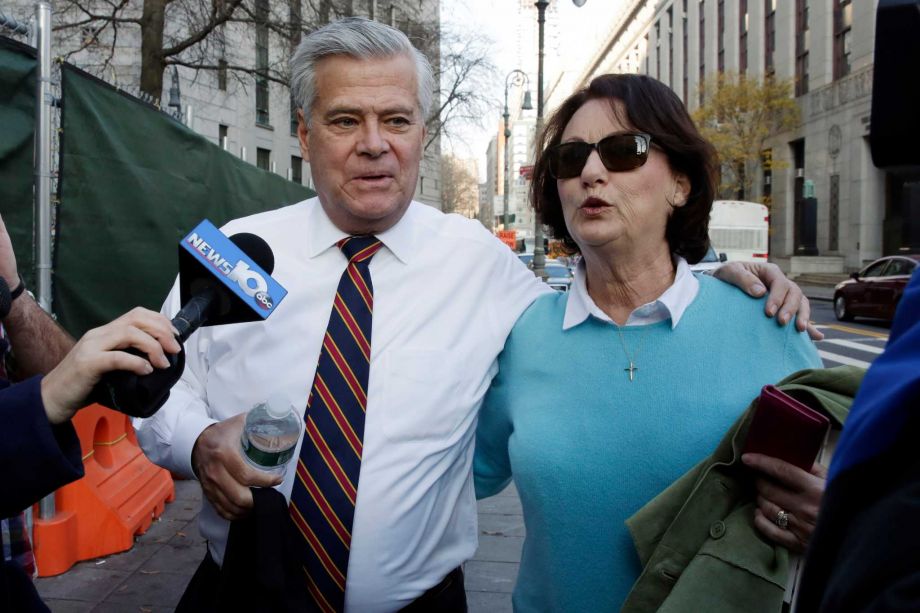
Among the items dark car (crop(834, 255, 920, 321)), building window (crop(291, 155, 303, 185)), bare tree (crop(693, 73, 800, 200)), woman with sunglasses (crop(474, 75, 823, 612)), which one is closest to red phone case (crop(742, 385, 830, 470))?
woman with sunglasses (crop(474, 75, 823, 612))

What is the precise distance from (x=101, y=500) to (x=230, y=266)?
362 cm

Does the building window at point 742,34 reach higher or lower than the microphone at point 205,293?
higher

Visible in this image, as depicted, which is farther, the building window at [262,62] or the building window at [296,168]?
the building window at [296,168]

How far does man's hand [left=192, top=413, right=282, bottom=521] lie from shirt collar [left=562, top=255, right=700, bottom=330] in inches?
38.4

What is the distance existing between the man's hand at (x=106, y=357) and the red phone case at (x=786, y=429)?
3.67 feet

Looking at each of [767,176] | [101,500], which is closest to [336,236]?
[101,500]

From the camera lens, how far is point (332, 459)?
2.07 m

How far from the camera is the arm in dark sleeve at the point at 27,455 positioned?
1302 mm

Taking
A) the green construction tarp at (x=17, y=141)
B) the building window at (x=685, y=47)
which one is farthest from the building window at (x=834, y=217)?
the green construction tarp at (x=17, y=141)

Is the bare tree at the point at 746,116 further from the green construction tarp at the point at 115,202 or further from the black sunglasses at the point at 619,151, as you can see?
the black sunglasses at the point at 619,151

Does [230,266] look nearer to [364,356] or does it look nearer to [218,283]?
[218,283]

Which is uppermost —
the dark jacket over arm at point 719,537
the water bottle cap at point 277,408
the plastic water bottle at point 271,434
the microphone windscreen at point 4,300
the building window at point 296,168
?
the building window at point 296,168

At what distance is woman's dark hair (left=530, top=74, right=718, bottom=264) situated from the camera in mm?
2262

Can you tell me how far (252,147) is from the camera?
27.6m
